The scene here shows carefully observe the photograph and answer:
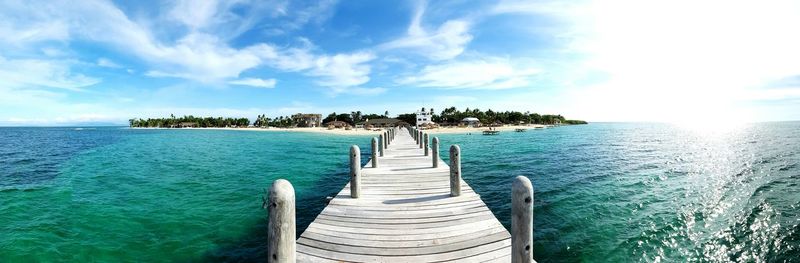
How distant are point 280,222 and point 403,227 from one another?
288 centimetres

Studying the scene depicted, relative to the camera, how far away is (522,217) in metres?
3.96

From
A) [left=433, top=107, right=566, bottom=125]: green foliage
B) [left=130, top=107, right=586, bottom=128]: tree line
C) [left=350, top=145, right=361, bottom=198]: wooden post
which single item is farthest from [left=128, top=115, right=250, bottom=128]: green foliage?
[left=350, top=145, right=361, bottom=198]: wooden post

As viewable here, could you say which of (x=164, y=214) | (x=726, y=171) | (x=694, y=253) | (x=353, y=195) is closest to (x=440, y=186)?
(x=353, y=195)

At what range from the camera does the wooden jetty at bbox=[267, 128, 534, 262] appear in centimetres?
383

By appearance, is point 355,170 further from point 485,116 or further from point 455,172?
point 485,116

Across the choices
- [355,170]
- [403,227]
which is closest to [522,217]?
[403,227]

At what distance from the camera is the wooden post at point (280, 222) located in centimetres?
366

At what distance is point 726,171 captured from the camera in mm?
19047

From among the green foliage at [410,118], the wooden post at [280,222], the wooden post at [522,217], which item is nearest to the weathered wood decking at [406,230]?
the wooden post at [522,217]

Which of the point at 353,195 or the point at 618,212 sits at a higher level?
the point at 353,195

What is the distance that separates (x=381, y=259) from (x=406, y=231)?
1073 millimetres

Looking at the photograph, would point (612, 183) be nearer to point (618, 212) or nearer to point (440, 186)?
point (618, 212)

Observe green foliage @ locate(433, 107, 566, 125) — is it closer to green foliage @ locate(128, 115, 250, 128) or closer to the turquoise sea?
green foliage @ locate(128, 115, 250, 128)

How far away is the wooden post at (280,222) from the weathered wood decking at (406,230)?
1242 millimetres
